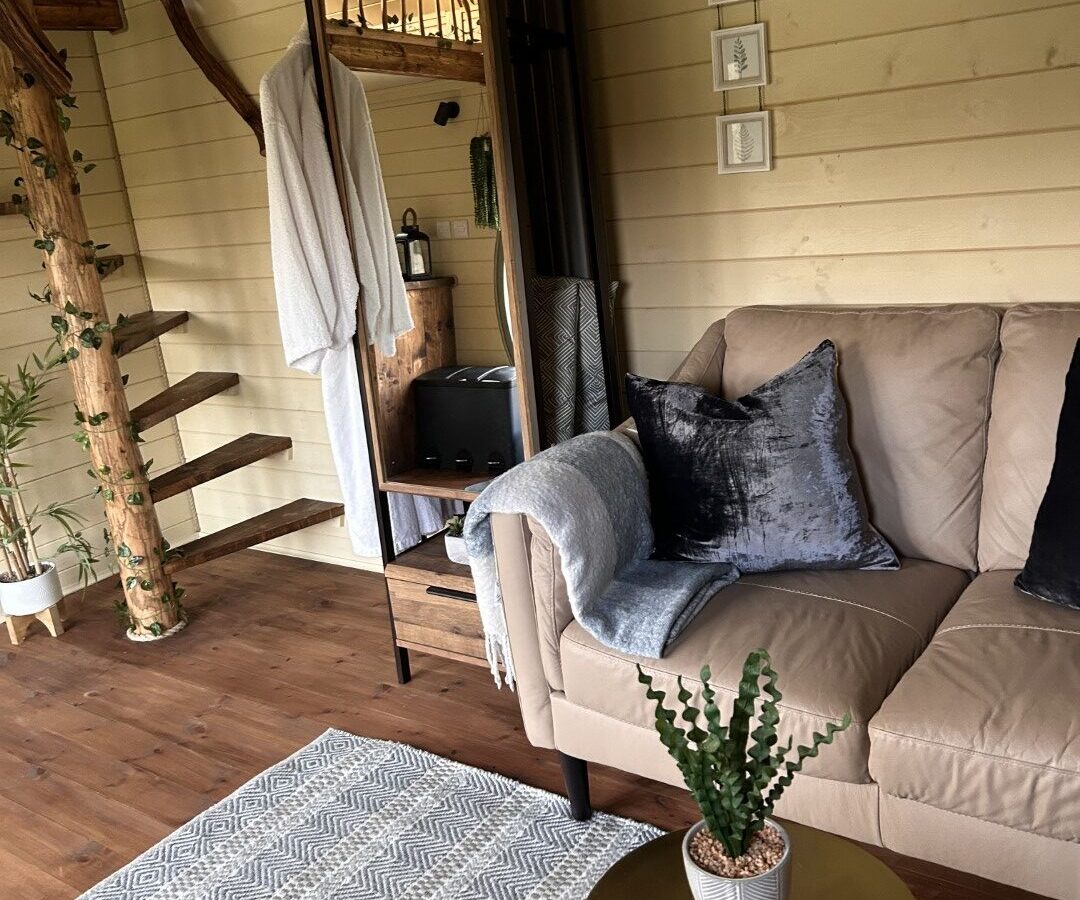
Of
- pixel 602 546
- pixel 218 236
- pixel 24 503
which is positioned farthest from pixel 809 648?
pixel 24 503

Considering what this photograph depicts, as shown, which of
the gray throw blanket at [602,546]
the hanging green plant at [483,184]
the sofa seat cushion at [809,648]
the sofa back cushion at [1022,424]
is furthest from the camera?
the hanging green plant at [483,184]

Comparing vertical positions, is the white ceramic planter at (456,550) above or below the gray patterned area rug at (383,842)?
above

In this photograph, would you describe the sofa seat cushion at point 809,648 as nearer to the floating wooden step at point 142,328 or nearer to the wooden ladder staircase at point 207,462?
the wooden ladder staircase at point 207,462

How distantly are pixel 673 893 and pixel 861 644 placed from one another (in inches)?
26.9

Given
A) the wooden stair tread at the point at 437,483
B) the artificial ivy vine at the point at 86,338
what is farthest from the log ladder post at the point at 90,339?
the wooden stair tread at the point at 437,483

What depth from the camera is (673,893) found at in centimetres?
132

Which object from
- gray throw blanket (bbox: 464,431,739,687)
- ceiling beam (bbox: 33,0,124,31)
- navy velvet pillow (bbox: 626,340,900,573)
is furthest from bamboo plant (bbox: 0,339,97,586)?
navy velvet pillow (bbox: 626,340,900,573)

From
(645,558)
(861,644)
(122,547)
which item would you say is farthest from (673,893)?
(122,547)

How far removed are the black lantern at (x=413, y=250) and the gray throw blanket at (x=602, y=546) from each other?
2.53 feet

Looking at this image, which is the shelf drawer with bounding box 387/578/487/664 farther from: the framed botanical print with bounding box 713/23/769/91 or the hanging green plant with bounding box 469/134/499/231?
the framed botanical print with bounding box 713/23/769/91

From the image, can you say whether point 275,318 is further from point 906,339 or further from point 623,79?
point 906,339

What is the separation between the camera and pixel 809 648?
181 cm

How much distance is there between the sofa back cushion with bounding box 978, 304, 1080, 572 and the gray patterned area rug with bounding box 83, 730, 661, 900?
0.95 m

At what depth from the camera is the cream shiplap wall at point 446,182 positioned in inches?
100
